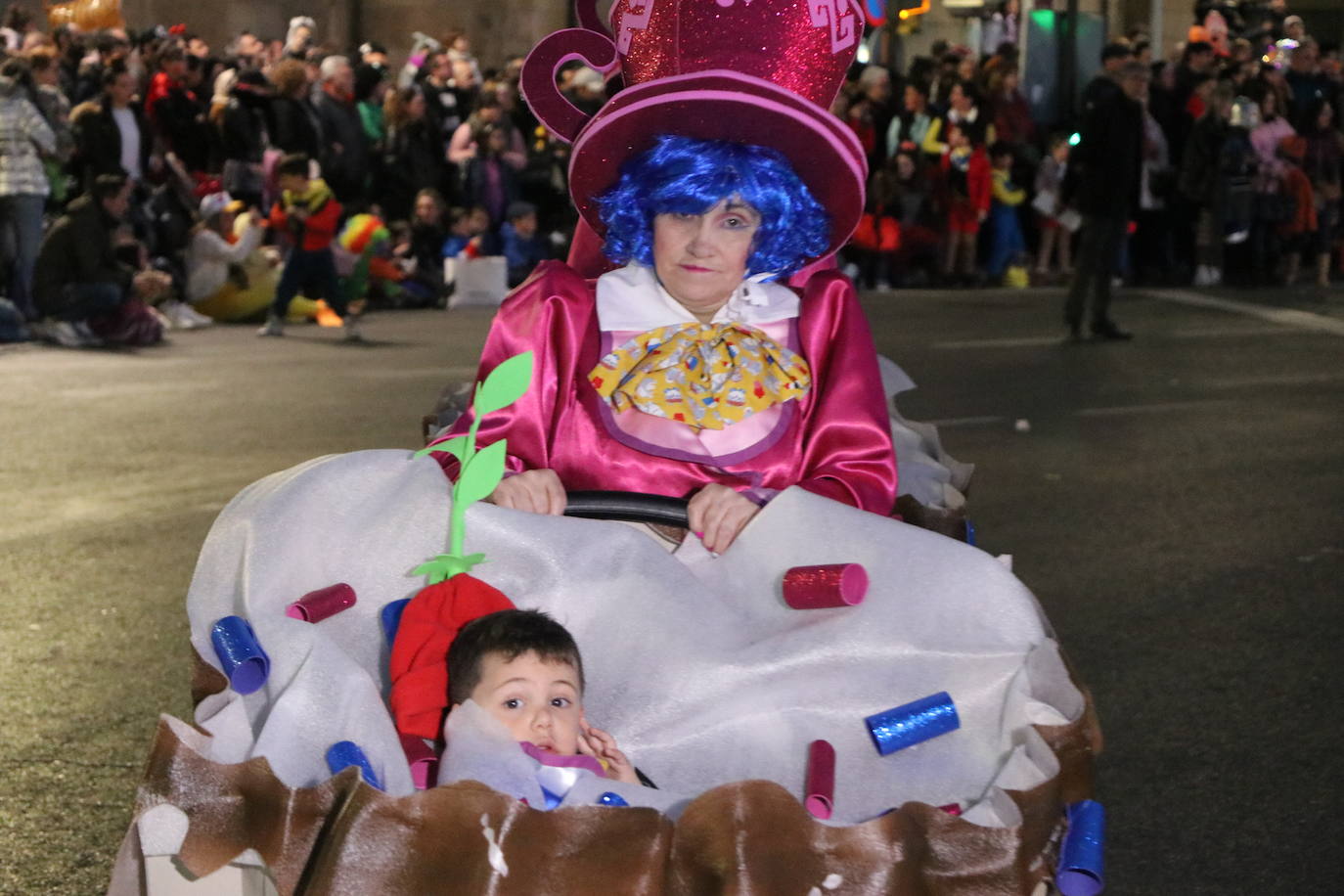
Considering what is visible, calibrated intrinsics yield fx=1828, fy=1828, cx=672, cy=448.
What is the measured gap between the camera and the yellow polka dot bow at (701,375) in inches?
130

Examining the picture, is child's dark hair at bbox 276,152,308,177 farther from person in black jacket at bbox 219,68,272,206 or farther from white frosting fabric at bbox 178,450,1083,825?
white frosting fabric at bbox 178,450,1083,825

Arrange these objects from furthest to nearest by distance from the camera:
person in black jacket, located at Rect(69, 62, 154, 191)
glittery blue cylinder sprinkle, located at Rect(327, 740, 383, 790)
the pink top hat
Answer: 1. person in black jacket, located at Rect(69, 62, 154, 191)
2. the pink top hat
3. glittery blue cylinder sprinkle, located at Rect(327, 740, 383, 790)

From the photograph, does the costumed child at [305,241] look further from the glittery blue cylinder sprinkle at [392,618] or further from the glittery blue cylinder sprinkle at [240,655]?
the glittery blue cylinder sprinkle at [240,655]

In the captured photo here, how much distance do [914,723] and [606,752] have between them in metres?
0.44

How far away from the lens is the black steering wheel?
296cm

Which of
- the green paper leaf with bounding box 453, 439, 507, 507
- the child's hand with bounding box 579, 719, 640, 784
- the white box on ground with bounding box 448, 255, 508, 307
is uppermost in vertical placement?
the green paper leaf with bounding box 453, 439, 507, 507

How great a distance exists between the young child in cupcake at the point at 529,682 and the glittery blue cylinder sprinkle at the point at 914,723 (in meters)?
0.36

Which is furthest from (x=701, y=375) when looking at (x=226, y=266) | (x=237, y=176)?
(x=237, y=176)

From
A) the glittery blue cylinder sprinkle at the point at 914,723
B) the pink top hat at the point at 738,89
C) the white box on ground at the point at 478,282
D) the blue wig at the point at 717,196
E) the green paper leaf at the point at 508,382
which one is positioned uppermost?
the pink top hat at the point at 738,89

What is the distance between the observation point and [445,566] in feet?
8.93

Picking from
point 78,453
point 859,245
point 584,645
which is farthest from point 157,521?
point 859,245

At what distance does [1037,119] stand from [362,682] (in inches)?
701

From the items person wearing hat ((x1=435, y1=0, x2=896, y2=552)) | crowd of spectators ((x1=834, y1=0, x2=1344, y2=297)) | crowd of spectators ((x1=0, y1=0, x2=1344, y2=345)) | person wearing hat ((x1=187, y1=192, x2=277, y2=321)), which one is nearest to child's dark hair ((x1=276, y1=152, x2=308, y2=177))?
crowd of spectators ((x1=0, y1=0, x2=1344, y2=345))

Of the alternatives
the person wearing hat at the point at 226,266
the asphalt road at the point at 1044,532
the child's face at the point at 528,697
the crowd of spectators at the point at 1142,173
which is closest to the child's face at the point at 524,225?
the asphalt road at the point at 1044,532
